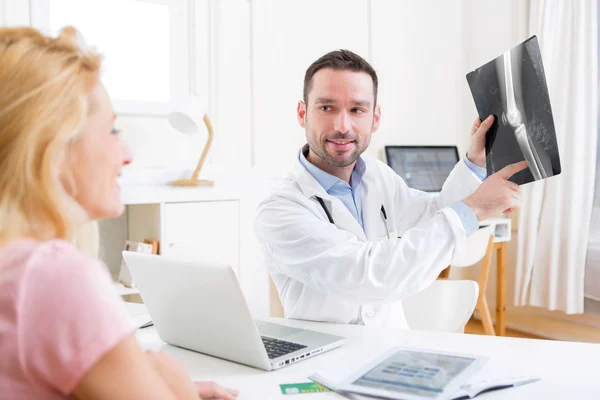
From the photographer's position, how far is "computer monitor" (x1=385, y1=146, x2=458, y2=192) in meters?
4.27

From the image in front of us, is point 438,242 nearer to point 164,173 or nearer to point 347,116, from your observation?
point 347,116

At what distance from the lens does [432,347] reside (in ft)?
4.44

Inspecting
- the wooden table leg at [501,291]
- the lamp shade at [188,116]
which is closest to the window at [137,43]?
the lamp shade at [188,116]

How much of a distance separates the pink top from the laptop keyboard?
65 centimetres

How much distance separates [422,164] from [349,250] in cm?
292

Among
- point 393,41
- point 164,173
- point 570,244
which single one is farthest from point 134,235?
point 570,244

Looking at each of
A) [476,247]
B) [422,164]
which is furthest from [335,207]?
[422,164]

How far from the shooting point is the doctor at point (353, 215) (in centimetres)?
154

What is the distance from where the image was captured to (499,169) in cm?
169

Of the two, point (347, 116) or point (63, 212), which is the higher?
point (347, 116)

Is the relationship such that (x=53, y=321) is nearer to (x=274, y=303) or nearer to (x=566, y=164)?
(x=274, y=303)

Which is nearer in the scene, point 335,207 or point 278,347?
point 278,347

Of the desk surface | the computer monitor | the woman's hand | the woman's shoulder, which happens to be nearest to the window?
the computer monitor

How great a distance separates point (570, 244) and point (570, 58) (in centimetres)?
112
